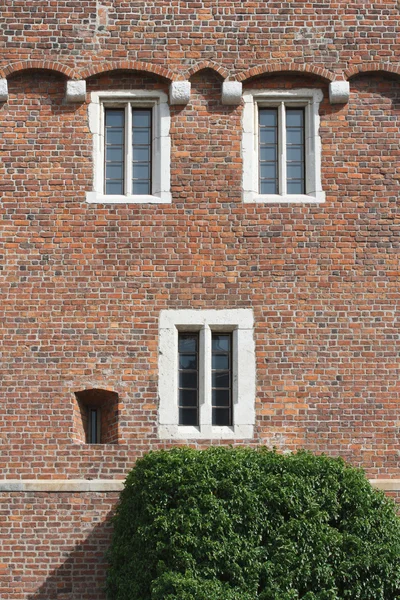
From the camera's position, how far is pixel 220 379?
758 inches

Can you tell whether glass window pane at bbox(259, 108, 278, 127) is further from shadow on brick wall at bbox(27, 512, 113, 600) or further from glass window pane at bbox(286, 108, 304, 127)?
shadow on brick wall at bbox(27, 512, 113, 600)

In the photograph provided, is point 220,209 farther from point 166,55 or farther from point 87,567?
point 87,567

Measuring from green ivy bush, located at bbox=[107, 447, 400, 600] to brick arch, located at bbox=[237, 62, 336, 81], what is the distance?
→ 18.8 ft

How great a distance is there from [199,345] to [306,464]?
8.84 feet

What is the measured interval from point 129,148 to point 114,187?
0.61 metres

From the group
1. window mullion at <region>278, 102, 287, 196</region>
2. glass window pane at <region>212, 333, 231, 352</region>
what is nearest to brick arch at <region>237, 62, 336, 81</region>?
window mullion at <region>278, 102, 287, 196</region>

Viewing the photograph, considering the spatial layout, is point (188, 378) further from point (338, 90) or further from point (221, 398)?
point (338, 90)

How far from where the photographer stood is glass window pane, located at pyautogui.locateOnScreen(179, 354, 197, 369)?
19.3 meters

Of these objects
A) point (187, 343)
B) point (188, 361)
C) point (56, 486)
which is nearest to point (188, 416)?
point (188, 361)

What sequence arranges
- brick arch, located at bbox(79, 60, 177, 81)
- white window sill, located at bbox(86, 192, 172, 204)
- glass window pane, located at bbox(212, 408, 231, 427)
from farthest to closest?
brick arch, located at bbox(79, 60, 177, 81), white window sill, located at bbox(86, 192, 172, 204), glass window pane, located at bbox(212, 408, 231, 427)

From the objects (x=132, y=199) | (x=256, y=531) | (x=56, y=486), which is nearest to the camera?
(x=256, y=531)

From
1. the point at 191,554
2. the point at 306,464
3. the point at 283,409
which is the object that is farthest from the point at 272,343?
the point at 191,554

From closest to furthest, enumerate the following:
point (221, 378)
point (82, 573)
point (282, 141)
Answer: point (82, 573)
point (221, 378)
point (282, 141)

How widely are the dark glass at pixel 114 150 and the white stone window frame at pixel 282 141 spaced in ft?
5.87
